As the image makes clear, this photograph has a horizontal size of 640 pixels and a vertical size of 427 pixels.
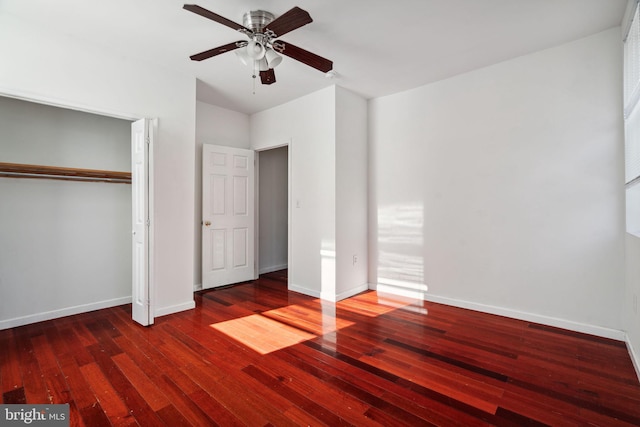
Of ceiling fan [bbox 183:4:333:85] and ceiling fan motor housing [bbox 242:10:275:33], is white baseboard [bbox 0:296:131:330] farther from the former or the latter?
ceiling fan motor housing [bbox 242:10:275:33]

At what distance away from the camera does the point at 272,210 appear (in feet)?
19.4

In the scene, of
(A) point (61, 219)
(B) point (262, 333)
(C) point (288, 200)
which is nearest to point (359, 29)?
(C) point (288, 200)

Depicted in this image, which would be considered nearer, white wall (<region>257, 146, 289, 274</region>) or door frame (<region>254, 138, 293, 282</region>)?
door frame (<region>254, 138, 293, 282</region>)

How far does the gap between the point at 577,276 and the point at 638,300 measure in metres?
0.75

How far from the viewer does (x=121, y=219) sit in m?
3.90

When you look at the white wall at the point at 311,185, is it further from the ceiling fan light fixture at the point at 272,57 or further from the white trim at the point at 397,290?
the ceiling fan light fixture at the point at 272,57

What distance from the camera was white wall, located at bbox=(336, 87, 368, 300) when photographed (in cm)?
409

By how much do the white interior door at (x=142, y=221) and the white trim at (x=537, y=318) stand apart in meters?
3.27

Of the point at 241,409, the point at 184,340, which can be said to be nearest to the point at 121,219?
the point at 184,340

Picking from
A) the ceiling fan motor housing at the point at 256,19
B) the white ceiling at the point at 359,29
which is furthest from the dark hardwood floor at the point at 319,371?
the white ceiling at the point at 359,29

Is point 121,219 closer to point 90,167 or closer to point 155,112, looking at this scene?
point 90,167

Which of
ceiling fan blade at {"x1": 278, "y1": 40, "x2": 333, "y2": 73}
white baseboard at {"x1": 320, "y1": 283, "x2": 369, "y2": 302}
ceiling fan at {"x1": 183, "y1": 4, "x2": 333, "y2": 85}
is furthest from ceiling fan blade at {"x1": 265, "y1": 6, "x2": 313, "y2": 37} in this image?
white baseboard at {"x1": 320, "y1": 283, "x2": 369, "y2": 302}

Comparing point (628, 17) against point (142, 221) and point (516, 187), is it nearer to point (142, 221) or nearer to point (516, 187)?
point (516, 187)

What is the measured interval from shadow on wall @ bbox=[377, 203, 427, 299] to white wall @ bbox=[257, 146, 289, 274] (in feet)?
7.27
